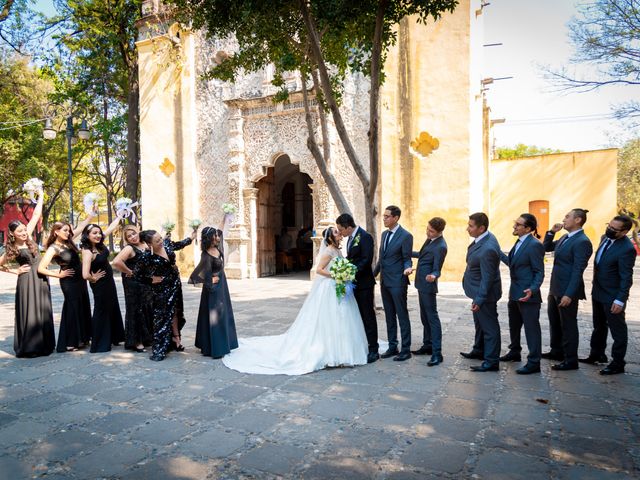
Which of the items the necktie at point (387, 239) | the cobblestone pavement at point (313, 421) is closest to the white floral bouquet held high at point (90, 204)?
the cobblestone pavement at point (313, 421)

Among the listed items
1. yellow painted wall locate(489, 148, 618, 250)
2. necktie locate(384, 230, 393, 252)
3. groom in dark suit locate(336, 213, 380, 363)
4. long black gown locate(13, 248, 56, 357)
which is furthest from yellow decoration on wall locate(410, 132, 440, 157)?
yellow painted wall locate(489, 148, 618, 250)

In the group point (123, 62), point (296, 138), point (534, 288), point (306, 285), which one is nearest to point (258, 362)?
point (534, 288)

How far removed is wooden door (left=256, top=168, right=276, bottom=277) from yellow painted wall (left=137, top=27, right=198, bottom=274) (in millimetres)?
2140

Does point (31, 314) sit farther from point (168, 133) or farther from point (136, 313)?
point (168, 133)

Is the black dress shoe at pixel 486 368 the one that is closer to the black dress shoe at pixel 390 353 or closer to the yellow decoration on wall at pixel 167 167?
the black dress shoe at pixel 390 353

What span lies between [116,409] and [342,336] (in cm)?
252

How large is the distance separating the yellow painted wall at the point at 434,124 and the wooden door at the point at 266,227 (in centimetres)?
430

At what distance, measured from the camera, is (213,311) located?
5.99m

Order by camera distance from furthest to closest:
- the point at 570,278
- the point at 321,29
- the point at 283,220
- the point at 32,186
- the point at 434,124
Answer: the point at 283,220 < the point at 434,124 < the point at 321,29 < the point at 32,186 < the point at 570,278

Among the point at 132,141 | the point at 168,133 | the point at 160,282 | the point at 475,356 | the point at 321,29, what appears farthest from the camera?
the point at 132,141

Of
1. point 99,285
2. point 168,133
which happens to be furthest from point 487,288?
point 168,133

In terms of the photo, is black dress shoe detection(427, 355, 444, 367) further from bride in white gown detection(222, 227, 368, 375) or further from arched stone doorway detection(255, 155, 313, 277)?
arched stone doorway detection(255, 155, 313, 277)

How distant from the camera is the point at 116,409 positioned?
425 centimetres

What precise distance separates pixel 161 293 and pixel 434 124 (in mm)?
9014
